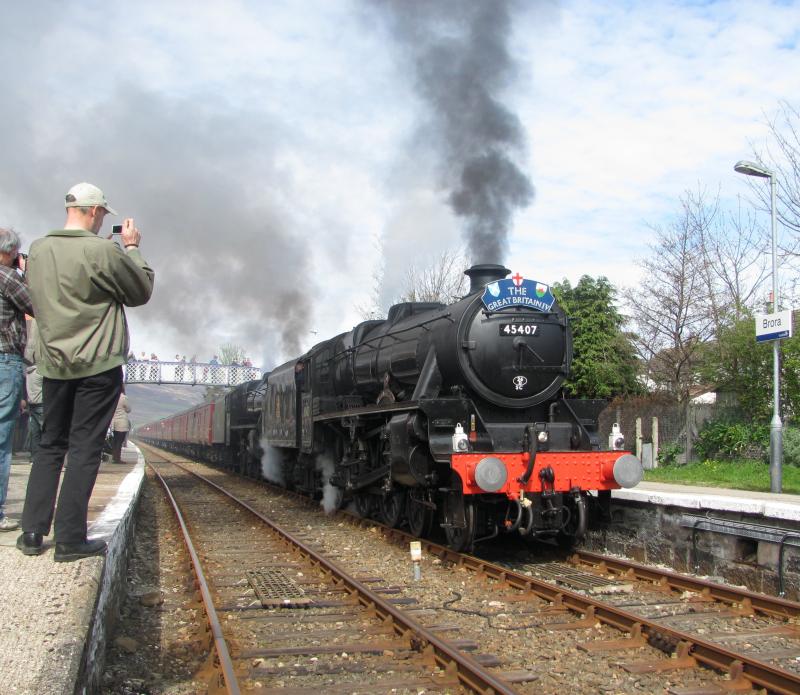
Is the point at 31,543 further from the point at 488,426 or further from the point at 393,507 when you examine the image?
the point at 393,507

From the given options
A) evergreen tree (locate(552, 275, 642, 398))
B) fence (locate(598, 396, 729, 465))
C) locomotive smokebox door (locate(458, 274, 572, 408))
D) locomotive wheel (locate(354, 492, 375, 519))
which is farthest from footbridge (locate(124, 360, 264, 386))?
locomotive smokebox door (locate(458, 274, 572, 408))

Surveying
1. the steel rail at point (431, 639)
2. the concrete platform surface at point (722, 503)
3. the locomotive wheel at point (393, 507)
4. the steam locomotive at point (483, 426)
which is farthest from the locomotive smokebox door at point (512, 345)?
the steel rail at point (431, 639)

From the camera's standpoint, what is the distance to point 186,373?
58812 millimetres

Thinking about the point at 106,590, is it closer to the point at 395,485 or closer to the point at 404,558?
the point at 404,558

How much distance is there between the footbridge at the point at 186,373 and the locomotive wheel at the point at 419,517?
156ft

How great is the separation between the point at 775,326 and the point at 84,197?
10.2 metres

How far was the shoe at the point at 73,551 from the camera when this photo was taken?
4133 mm

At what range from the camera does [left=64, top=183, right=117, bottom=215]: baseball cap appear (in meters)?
4.11

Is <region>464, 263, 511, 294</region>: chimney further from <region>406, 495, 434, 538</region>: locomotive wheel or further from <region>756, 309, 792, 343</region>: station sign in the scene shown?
<region>756, 309, 792, 343</region>: station sign

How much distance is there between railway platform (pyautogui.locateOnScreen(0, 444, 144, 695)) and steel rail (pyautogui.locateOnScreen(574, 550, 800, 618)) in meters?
4.67

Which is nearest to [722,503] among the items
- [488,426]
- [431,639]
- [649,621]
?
[488,426]

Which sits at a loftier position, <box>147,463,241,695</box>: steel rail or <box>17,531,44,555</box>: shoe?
<box>17,531,44,555</box>: shoe

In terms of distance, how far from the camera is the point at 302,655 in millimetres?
4824

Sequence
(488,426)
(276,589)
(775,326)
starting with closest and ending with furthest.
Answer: (276,589) → (488,426) → (775,326)
